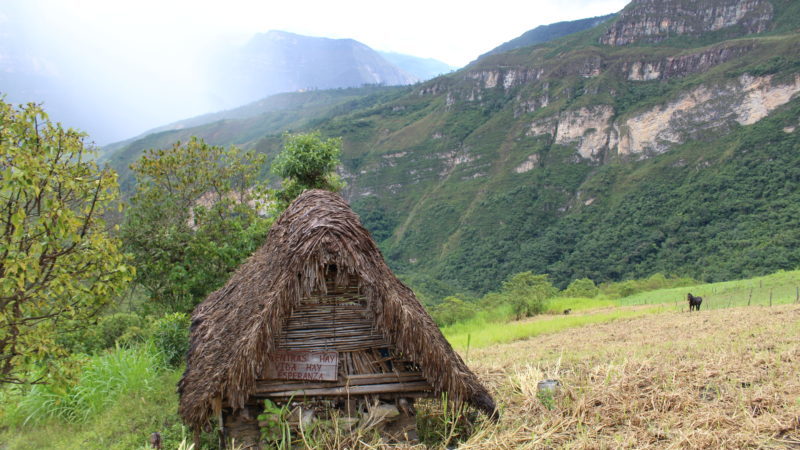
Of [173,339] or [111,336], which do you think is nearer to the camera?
[173,339]

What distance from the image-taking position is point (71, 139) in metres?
4.41

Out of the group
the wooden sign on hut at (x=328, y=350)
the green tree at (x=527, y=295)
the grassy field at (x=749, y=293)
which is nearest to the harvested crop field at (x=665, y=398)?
the wooden sign on hut at (x=328, y=350)

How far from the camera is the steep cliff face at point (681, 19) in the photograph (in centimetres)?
8664

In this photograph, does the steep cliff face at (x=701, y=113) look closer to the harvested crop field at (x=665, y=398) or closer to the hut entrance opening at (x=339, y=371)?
the harvested crop field at (x=665, y=398)

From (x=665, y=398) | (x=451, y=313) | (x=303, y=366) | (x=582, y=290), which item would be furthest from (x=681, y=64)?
(x=303, y=366)

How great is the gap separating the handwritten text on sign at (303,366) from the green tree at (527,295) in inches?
609

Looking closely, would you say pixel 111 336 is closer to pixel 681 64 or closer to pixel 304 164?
pixel 304 164

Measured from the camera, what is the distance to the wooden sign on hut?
4234 mm

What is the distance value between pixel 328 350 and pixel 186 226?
24.6 feet

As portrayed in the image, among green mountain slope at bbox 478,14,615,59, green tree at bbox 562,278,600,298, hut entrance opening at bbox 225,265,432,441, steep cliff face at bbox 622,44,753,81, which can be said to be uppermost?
green mountain slope at bbox 478,14,615,59

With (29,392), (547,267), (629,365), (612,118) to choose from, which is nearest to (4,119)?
(29,392)

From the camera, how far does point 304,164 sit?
12.4 metres

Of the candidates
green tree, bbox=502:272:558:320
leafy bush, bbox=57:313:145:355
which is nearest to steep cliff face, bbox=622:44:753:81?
green tree, bbox=502:272:558:320

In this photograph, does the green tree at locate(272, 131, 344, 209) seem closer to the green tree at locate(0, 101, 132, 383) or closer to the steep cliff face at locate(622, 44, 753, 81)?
the green tree at locate(0, 101, 132, 383)
